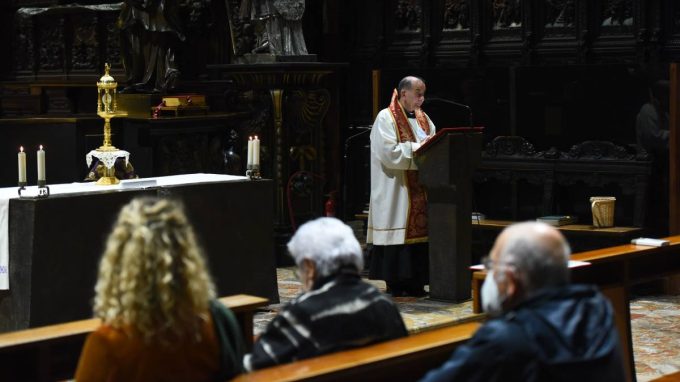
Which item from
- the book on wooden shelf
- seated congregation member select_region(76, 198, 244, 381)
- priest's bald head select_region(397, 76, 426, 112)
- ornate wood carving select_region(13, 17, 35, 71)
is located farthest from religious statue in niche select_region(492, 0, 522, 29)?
seated congregation member select_region(76, 198, 244, 381)

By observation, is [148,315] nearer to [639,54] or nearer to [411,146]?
[411,146]

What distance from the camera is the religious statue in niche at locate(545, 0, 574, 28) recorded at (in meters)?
12.5

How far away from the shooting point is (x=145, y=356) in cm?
380

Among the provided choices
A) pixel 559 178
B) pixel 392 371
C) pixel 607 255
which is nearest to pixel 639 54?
pixel 559 178

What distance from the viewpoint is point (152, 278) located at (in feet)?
12.5

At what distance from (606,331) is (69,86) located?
38.6ft

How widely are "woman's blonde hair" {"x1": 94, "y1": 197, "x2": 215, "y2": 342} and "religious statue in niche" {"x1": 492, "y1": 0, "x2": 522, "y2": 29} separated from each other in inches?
374

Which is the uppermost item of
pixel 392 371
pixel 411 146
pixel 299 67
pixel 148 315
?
pixel 299 67

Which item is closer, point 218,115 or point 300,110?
point 300,110

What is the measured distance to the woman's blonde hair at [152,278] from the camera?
3.78m

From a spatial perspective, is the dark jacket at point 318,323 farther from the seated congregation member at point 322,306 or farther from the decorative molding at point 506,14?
the decorative molding at point 506,14

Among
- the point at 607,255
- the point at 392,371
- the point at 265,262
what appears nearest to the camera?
the point at 392,371

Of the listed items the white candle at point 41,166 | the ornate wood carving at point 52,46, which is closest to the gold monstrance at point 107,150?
the white candle at point 41,166

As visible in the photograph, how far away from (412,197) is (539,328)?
6.09 meters
